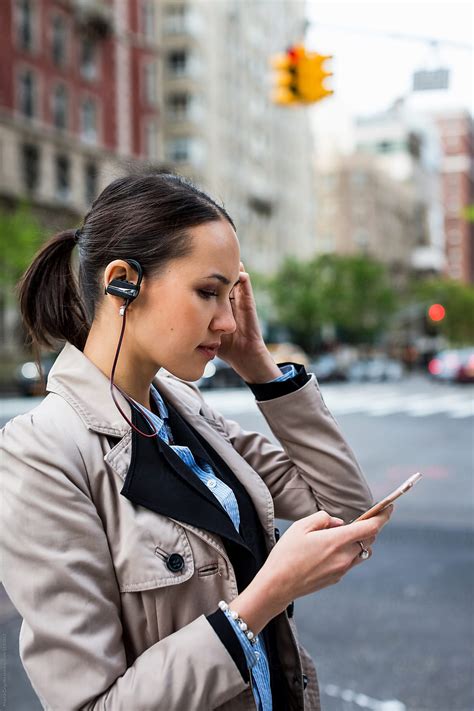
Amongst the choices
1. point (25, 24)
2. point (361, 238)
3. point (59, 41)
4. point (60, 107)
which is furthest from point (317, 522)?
point (361, 238)

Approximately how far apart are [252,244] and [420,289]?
1790 centimetres

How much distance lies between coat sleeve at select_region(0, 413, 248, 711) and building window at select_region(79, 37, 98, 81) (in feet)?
134

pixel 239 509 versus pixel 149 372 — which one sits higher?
pixel 149 372

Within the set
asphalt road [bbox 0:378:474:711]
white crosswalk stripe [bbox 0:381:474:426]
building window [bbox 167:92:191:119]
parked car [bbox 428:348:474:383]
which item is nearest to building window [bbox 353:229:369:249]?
building window [bbox 167:92:191:119]

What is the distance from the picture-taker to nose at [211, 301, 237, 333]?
161 centimetres

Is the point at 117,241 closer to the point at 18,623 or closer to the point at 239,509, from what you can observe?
the point at 239,509

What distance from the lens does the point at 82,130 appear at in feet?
128

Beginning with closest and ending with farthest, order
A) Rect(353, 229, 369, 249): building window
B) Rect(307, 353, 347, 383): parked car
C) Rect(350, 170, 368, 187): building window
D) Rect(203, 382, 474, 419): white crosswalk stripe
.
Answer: Rect(203, 382, 474, 419): white crosswalk stripe → Rect(307, 353, 347, 383): parked car → Rect(350, 170, 368, 187): building window → Rect(353, 229, 369, 249): building window

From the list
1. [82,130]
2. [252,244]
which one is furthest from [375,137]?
[82,130]

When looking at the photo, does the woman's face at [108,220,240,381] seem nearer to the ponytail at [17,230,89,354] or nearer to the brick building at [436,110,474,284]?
the ponytail at [17,230,89,354]

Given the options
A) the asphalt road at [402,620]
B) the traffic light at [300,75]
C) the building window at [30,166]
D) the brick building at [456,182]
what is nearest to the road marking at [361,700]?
the asphalt road at [402,620]

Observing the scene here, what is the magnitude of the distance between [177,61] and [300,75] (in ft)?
143

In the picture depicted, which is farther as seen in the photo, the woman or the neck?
the neck

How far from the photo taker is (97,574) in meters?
1.38
